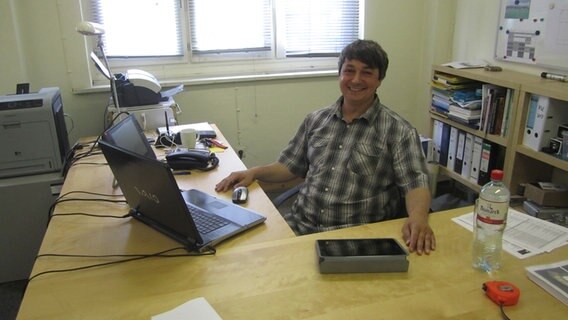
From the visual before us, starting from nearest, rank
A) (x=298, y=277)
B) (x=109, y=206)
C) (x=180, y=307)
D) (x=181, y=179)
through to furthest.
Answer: (x=180, y=307)
(x=298, y=277)
(x=109, y=206)
(x=181, y=179)

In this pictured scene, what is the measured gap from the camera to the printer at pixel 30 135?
2174mm

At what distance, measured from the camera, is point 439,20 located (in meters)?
3.37

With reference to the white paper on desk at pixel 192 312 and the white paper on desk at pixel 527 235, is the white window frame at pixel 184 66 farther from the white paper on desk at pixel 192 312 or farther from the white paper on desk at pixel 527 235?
the white paper on desk at pixel 192 312

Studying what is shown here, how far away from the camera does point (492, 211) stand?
1.14 m

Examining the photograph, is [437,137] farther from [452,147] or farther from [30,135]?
[30,135]

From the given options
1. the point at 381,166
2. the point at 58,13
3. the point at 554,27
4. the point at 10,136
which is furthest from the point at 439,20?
the point at 10,136

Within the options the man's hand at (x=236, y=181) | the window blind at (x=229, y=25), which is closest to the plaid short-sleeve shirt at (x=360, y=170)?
the man's hand at (x=236, y=181)

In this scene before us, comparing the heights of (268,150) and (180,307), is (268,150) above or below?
below

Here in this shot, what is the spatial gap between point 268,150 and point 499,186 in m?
2.39

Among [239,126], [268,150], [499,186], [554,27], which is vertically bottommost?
[268,150]

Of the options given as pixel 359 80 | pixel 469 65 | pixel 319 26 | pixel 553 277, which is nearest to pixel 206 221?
pixel 359 80

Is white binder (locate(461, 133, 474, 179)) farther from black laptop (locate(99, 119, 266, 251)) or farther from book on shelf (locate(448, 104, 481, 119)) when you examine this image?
black laptop (locate(99, 119, 266, 251))

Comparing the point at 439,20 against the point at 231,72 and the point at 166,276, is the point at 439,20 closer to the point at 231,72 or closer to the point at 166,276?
the point at 231,72

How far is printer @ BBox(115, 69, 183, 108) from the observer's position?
257cm
